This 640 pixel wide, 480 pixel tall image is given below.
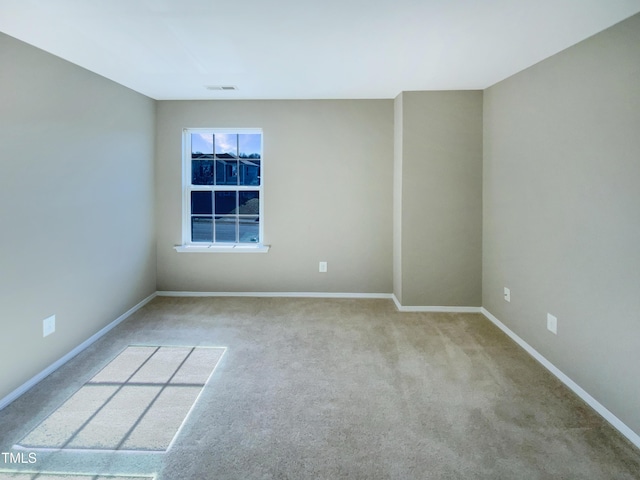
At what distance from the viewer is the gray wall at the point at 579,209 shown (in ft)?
6.20

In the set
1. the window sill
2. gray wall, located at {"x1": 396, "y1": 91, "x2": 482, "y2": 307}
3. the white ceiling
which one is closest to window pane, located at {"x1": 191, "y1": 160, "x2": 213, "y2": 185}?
the window sill

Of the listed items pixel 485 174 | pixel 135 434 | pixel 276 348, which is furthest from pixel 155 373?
pixel 485 174

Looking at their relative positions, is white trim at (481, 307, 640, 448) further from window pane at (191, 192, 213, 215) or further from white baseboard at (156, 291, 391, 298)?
window pane at (191, 192, 213, 215)

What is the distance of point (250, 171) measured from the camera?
4125 mm

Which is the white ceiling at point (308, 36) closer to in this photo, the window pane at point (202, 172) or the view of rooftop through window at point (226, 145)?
the view of rooftop through window at point (226, 145)

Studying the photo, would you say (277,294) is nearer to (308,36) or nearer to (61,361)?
(61,361)

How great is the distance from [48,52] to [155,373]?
7.83 feet

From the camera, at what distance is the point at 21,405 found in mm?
2078

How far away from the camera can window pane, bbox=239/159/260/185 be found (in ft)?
13.5

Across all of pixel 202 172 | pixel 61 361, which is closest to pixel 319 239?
pixel 202 172

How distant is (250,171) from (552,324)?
3329mm

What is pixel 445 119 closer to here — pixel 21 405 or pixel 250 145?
pixel 250 145

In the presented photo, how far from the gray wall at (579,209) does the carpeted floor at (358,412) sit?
0.96 ft

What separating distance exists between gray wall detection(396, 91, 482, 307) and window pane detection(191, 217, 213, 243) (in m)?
2.27
